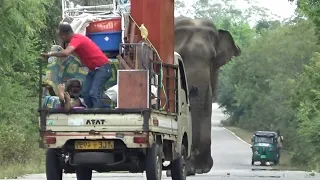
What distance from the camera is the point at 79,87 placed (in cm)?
1648

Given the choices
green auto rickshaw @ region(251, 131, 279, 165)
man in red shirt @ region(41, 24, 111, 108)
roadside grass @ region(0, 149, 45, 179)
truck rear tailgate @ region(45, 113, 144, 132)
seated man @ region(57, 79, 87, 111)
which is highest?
man in red shirt @ region(41, 24, 111, 108)

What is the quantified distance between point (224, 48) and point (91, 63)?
8.21 m

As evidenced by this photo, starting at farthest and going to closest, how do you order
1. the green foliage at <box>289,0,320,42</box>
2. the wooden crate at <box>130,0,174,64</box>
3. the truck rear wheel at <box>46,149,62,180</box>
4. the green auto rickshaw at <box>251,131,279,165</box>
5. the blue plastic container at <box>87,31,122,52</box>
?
the green auto rickshaw at <box>251,131,279,165</box> → the green foliage at <box>289,0,320,42</box> → the wooden crate at <box>130,0,174,64</box> → the blue plastic container at <box>87,31,122,52</box> → the truck rear wheel at <box>46,149,62,180</box>

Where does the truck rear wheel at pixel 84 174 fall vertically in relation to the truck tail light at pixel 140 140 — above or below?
below

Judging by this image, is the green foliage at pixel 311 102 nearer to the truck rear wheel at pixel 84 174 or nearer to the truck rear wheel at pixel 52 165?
the truck rear wheel at pixel 84 174

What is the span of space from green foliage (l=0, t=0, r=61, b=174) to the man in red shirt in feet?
17.7

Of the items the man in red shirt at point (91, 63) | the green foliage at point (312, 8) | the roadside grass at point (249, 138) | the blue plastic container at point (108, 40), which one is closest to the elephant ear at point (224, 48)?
the green foliage at point (312, 8)

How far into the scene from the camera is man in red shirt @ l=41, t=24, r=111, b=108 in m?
Result: 16.2

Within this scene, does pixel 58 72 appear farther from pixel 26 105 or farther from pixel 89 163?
pixel 26 105

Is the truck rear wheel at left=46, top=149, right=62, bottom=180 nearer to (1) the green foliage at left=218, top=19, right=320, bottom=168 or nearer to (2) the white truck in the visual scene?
(2) the white truck

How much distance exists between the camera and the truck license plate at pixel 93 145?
15.6 m

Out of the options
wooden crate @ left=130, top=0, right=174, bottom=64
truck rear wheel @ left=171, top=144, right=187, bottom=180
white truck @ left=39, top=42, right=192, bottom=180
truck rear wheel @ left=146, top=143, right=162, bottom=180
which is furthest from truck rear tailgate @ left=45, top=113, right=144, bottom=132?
truck rear wheel @ left=171, top=144, right=187, bottom=180

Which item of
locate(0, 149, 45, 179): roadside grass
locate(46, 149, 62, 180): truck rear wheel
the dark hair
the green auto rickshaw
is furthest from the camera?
the green auto rickshaw

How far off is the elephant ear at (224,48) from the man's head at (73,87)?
7780 mm
